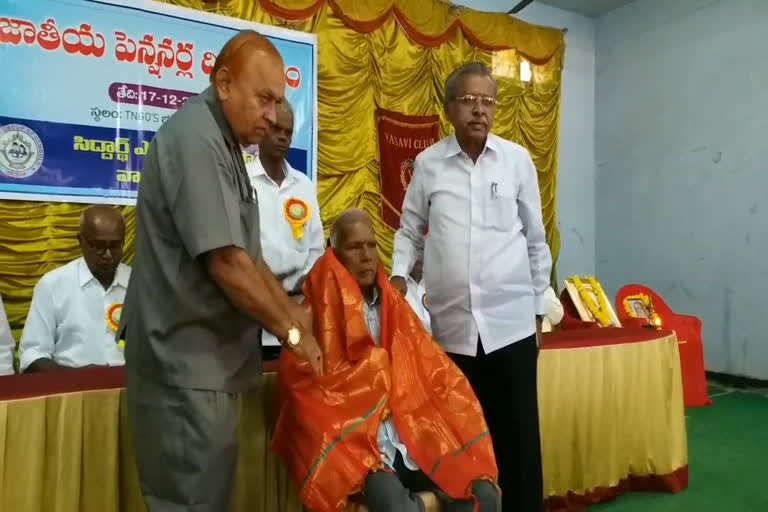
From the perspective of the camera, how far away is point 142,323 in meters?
1.26

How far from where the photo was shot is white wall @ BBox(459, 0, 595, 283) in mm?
6633

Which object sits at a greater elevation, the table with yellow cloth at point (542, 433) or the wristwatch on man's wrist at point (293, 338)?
the wristwatch on man's wrist at point (293, 338)

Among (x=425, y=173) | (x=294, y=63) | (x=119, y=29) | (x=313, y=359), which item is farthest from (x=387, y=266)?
(x=313, y=359)

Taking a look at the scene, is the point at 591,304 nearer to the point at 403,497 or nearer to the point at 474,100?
the point at 474,100

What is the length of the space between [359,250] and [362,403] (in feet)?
1.58

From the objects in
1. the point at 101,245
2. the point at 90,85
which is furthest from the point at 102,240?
the point at 90,85

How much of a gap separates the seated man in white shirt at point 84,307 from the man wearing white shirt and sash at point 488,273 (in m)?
1.49

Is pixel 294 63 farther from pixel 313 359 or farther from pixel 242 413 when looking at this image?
pixel 313 359

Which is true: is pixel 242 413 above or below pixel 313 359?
below

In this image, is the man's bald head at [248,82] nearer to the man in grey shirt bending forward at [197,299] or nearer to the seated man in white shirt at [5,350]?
the man in grey shirt bending forward at [197,299]

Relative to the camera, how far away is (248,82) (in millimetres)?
1250

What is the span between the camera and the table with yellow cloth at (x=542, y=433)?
1.70 m

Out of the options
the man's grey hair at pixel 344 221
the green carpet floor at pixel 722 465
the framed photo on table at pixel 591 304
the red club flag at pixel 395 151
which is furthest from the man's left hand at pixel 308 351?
the red club flag at pixel 395 151

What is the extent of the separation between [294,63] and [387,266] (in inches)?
72.2
